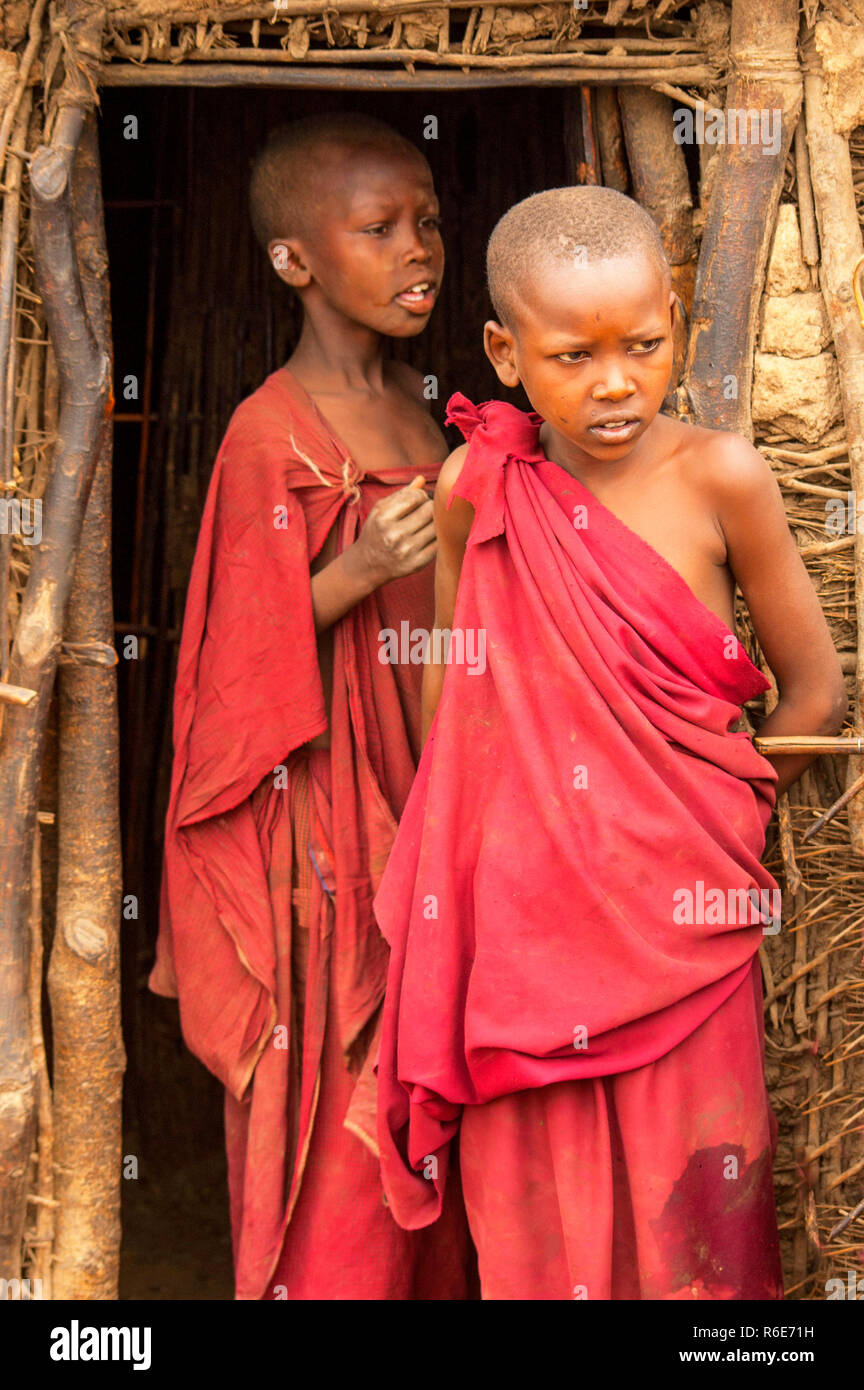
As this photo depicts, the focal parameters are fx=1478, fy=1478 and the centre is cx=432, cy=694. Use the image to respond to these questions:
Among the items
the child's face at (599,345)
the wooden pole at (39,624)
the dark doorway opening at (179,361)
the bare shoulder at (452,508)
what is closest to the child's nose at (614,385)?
the child's face at (599,345)

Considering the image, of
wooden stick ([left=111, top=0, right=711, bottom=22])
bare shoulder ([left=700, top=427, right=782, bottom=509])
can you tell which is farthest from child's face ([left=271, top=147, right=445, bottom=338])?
bare shoulder ([left=700, top=427, right=782, bottom=509])

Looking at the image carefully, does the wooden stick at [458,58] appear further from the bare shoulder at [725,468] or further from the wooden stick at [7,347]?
the bare shoulder at [725,468]

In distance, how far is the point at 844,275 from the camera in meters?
2.69

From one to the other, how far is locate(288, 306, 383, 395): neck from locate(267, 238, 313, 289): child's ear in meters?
0.08

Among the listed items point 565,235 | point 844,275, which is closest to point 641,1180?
point 565,235

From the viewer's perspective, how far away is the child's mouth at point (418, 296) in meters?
3.01

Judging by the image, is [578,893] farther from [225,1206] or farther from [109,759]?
[225,1206]

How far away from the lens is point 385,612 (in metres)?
3.02

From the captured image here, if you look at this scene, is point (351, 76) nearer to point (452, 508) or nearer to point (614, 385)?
Answer: point (452, 508)

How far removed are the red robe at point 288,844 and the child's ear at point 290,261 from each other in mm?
245

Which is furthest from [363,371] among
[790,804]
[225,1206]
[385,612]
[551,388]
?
[225,1206]

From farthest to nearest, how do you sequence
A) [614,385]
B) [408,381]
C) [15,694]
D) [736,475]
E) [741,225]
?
1. [408,381]
2. [741,225]
3. [15,694]
4. [736,475]
5. [614,385]

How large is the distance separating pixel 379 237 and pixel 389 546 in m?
A: 0.71

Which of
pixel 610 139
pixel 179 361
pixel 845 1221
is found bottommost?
pixel 845 1221
